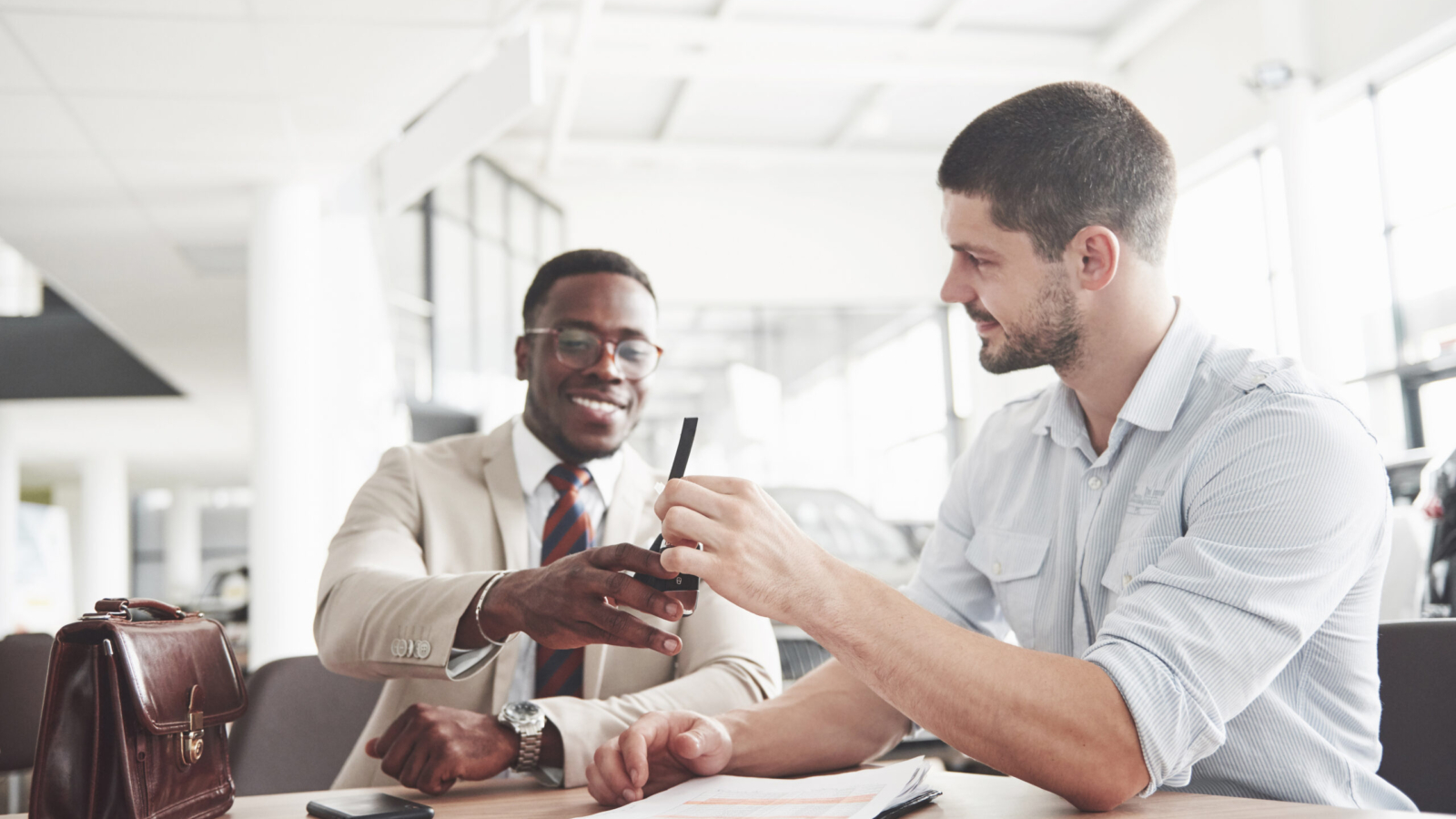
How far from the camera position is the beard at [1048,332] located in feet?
4.37

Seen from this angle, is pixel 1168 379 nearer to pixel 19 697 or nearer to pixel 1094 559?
pixel 1094 559

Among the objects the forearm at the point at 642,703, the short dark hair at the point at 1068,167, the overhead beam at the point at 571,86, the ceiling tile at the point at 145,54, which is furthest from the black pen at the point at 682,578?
the overhead beam at the point at 571,86

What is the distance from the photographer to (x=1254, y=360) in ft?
4.09

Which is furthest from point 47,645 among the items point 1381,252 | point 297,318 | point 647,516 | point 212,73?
point 1381,252

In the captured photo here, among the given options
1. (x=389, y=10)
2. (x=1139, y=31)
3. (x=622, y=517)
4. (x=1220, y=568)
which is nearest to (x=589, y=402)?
(x=622, y=517)

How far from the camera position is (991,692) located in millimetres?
994

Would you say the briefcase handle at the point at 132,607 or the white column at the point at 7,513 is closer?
the briefcase handle at the point at 132,607

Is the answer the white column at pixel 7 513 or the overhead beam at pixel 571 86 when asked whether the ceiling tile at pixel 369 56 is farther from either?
the white column at pixel 7 513

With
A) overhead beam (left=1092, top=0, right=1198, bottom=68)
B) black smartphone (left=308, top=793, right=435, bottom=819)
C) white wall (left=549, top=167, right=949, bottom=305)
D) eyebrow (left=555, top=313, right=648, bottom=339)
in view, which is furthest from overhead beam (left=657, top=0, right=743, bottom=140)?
black smartphone (left=308, top=793, right=435, bottom=819)

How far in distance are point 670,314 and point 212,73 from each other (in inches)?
268

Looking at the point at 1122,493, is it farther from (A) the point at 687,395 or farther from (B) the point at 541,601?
(A) the point at 687,395

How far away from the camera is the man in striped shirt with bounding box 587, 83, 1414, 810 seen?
3.30 ft

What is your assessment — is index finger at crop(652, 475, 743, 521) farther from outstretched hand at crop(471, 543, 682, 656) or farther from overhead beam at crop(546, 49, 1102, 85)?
overhead beam at crop(546, 49, 1102, 85)

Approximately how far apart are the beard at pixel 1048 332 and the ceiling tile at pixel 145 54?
3.60 m
